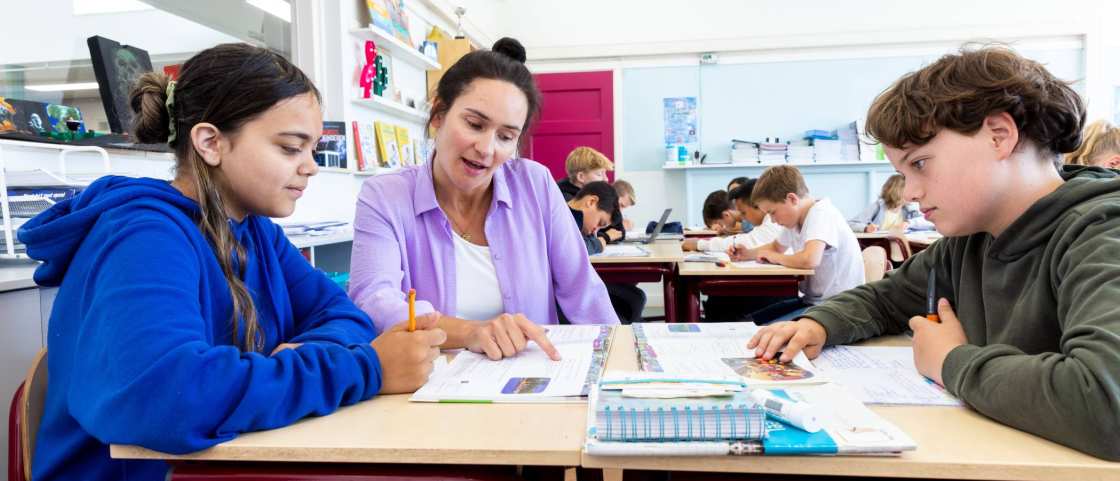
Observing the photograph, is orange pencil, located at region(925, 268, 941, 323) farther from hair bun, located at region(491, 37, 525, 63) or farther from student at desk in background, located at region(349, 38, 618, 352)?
hair bun, located at region(491, 37, 525, 63)

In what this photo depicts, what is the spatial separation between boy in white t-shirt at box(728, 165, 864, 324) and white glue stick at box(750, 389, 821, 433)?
5.81 feet

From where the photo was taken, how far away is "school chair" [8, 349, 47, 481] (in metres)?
0.92

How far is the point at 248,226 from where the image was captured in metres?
1.13

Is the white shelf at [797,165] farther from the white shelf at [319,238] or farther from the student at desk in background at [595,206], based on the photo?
the white shelf at [319,238]

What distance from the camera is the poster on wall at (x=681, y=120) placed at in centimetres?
614

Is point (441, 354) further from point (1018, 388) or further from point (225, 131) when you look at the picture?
point (1018, 388)

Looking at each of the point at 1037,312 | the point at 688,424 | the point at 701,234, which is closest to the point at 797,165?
the point at 701,234

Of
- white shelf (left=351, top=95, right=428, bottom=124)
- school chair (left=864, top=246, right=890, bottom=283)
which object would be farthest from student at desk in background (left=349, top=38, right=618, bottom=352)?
school chair (left=864, top=246, right=890, bottom=283)

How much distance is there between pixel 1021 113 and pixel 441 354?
898 mm

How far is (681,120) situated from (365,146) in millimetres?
3267

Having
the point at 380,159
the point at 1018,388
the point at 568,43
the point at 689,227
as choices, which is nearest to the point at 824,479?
the point at 1018,388

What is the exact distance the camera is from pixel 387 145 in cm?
389

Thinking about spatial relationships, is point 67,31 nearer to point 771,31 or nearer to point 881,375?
point 881,375

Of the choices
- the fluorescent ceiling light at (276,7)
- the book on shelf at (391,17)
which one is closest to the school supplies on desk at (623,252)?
the book on shelf at (391,17)
